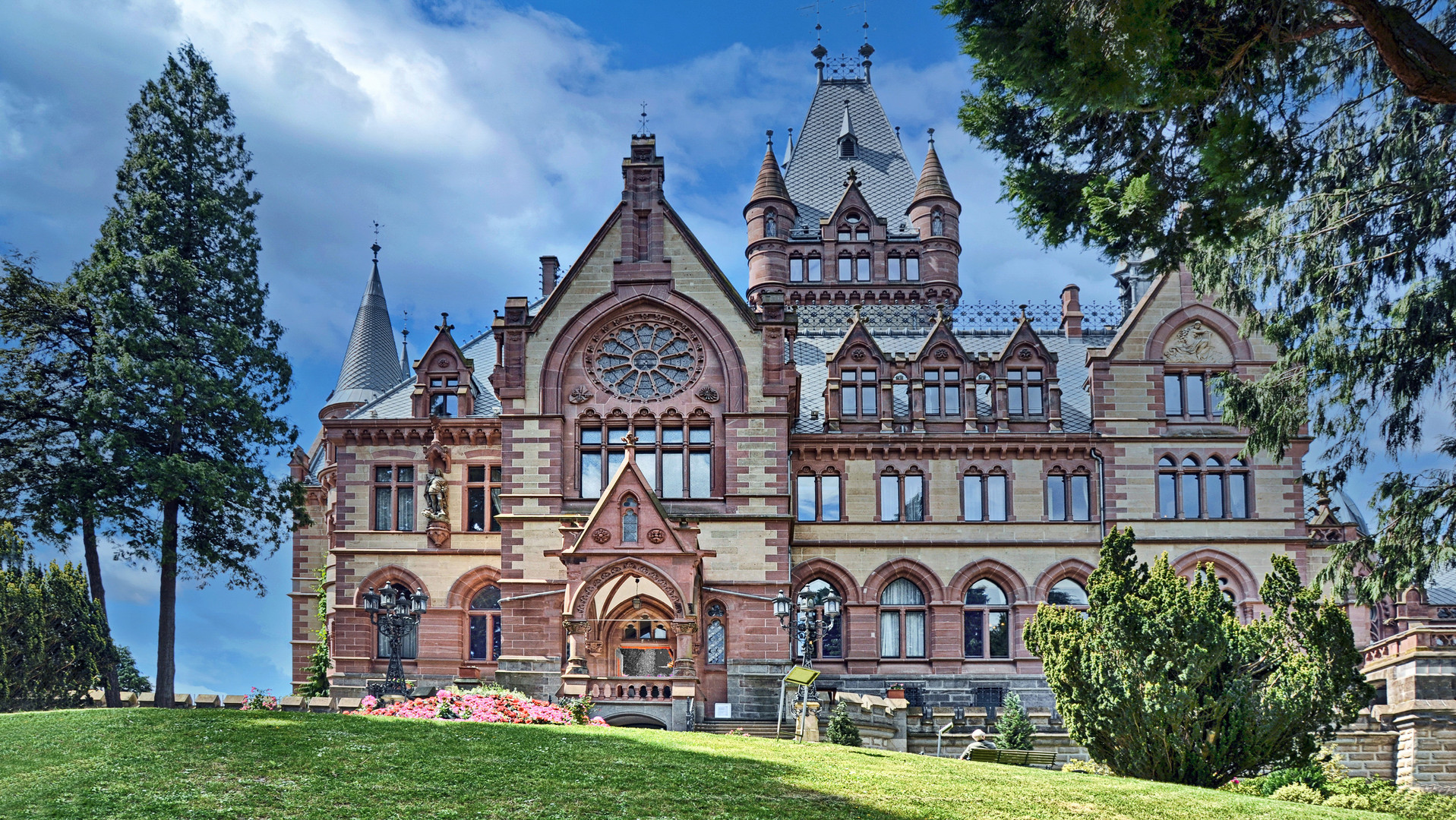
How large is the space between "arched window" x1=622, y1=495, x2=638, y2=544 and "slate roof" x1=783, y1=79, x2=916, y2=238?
22567mm

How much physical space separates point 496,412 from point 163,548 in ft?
37.7

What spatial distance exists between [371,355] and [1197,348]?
28892mm

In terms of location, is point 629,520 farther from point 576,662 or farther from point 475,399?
point 475,399

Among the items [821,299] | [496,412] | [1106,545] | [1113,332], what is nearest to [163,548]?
[496,412]

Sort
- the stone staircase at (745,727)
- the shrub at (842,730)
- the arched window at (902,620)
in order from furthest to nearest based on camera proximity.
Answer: the arched window at (902,620), the stone staircase at (745,727), the shrub at (842,730)

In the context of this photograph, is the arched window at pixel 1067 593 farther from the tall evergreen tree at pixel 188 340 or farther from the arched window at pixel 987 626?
the tall evergreen tree at pixel 188 340

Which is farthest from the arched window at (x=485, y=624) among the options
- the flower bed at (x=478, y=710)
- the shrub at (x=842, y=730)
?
the shrub at (x=842, y=730)

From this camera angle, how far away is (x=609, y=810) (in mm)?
19281

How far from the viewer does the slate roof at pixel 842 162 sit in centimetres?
5944

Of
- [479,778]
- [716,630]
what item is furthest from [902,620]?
[479,778]

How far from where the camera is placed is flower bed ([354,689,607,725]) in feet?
95.4

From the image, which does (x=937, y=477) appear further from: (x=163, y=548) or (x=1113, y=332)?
(x=163, y=548)

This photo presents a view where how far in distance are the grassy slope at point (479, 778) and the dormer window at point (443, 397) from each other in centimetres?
2021

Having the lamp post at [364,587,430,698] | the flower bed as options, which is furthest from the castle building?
the flower bed
